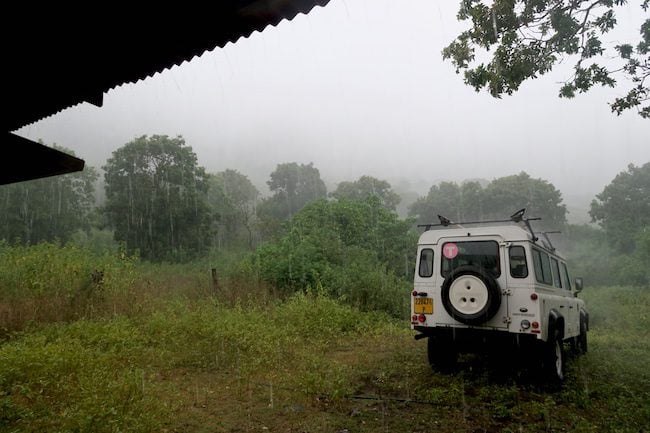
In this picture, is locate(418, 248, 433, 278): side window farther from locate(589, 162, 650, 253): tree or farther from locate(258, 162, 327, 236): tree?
locate(258, 162, 327, 236): tree

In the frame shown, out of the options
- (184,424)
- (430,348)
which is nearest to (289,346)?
(430,348)

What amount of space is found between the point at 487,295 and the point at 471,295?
0.70 ft

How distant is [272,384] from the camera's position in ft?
20.0

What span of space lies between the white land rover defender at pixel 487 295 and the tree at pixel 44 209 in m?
27.0

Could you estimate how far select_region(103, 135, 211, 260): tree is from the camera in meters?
29.1

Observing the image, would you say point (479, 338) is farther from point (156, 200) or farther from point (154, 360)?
point (156, 200)

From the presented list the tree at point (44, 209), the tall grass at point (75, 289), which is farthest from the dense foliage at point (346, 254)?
the tree at point (44, 209)

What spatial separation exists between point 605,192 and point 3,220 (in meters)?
50.4

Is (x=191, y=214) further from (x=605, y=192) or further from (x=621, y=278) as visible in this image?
(x=605, y=192)

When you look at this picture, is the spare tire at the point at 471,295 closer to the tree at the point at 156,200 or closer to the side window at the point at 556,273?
the side window at the point at 556,273

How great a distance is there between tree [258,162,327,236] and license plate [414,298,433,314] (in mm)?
50925

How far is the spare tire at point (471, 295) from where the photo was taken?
567cm

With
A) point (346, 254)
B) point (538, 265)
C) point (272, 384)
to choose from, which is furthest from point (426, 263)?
point (346, 254)

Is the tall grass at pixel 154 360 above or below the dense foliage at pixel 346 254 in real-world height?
below
